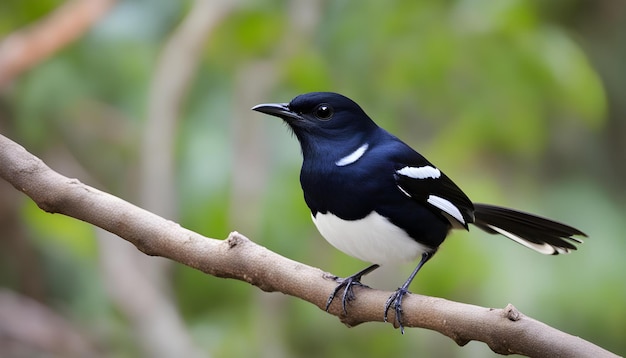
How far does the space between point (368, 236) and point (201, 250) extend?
39cm

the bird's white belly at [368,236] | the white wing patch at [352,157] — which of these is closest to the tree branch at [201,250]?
the bird's white belly at [368,236]

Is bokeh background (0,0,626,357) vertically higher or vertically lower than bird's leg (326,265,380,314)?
higher

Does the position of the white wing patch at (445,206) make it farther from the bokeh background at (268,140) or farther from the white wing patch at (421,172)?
the bokeh background at (268,140)

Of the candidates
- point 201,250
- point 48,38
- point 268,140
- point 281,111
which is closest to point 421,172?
point 281,111

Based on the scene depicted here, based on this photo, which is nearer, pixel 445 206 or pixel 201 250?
pixel 201 250

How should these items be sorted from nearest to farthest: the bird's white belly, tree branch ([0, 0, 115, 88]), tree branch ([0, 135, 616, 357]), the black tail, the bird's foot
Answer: tree branch ([0, 135, 616, 357]), the bird's foot, the bird's white belly, the black tail, tree branch ([0, 0, 115, 88])

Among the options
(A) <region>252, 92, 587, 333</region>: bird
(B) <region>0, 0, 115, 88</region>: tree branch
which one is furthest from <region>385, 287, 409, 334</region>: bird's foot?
(B) <region>0, 0, 115, 88</region>: tree branch

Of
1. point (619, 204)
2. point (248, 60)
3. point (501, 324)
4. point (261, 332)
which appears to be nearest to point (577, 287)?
point (619, 204)

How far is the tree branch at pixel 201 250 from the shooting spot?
1680 millimetres

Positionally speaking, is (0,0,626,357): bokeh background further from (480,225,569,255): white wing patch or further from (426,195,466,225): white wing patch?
(426,195,466,225): white wing patch

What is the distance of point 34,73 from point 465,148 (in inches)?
69.0

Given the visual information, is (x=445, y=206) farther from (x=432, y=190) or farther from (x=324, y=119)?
(x=324, y=119)

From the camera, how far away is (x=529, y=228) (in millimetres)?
2371

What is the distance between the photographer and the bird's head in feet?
6.88
